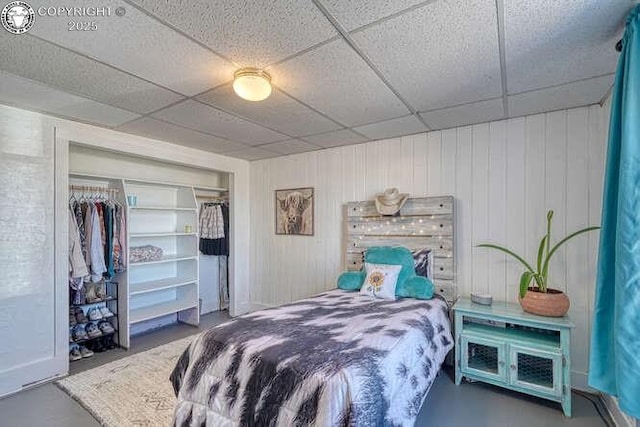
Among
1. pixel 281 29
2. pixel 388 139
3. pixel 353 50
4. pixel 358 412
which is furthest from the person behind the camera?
pixel 388 139

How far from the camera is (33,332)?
104 inches

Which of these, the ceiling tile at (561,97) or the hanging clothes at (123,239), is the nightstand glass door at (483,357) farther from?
the hanging clothes at (123,239)

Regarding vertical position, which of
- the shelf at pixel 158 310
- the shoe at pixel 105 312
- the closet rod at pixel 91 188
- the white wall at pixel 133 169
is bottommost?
the shelf at pixel 158 310

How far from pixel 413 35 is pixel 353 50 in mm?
332

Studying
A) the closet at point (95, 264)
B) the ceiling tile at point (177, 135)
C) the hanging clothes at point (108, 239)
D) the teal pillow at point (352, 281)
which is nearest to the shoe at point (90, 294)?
the closet at point (95, 264)

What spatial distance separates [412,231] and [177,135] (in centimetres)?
279

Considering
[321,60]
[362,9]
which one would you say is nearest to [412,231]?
[321,60]

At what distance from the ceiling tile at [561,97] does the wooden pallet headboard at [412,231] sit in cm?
100

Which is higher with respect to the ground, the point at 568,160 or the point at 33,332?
the point at 568,160

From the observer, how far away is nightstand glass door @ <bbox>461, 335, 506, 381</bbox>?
2.38 meters

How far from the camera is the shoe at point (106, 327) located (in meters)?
3.34

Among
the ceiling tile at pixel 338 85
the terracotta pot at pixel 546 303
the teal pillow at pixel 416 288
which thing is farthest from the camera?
the teal pillow at pixel 416 288

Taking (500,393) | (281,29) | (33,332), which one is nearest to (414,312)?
(500,393)

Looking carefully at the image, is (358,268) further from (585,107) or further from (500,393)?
(585,107)
